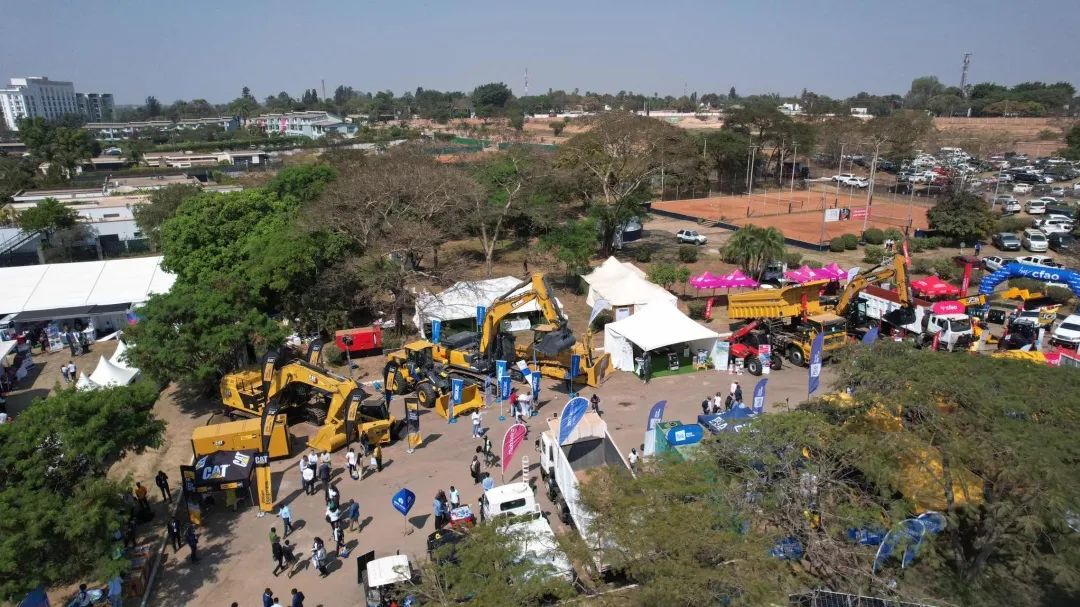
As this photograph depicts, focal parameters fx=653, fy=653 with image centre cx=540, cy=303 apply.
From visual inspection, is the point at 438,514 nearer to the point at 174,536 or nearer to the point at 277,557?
the point at 277,557

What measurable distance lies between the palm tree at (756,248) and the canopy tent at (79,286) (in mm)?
26595

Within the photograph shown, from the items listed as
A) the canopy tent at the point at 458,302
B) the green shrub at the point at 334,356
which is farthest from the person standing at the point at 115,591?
the canopy tent at the point at 458,302

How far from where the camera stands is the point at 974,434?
39.4 ft

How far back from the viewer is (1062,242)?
131 ft

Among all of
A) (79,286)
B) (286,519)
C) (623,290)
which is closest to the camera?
(286,519)

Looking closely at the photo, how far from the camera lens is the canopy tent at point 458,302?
91.0 feet

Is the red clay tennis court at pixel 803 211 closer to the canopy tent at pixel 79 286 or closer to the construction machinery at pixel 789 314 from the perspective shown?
the construction machinery at pixel 789 314

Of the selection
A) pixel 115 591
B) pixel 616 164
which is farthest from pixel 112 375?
pixel 616 164

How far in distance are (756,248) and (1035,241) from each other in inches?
816

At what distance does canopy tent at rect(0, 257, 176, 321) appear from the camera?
29.1 m

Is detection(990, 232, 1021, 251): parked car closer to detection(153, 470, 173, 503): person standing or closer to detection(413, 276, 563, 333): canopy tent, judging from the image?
detection(413, 276, 563, 333): canopy tent

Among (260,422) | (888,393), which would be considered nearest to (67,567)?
(260,422)

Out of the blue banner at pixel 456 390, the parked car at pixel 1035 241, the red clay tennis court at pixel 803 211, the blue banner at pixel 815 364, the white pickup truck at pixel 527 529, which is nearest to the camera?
the white pickup truck at pixel 527 529

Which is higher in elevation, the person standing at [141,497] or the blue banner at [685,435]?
the blue banner at [685,435]
